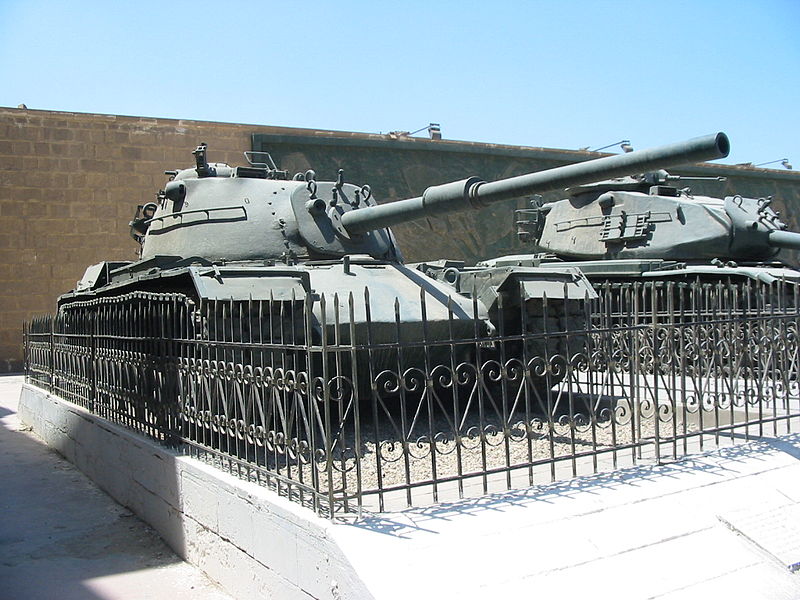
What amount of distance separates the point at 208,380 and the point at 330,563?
1.87 meters

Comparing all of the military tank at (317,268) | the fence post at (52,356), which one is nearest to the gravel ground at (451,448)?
the military tank at (317,268)

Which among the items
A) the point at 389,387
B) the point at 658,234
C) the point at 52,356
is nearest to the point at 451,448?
the point at 389,387

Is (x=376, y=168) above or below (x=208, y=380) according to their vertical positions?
above

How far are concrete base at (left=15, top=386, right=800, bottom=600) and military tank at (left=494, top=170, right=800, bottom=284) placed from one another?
21.0 ft

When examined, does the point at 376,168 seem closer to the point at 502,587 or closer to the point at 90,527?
the point at 90,527

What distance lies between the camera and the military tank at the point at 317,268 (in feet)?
20.1

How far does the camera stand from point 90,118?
1673 cm

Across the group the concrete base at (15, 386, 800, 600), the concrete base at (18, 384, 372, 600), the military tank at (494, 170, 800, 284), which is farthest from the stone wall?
the concrete base at (15, 386, 800, 600)

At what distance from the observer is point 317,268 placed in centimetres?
729

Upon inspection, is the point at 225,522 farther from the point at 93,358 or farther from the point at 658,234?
the point at 658,234

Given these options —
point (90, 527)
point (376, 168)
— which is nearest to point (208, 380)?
point (90, 527)

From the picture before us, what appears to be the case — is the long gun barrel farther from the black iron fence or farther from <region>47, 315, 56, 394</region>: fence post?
<region>47, 315, 56, 394</region>: fence post

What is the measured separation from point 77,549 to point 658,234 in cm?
912

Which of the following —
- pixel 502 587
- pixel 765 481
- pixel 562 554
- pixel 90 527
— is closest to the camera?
pixel 502 587
